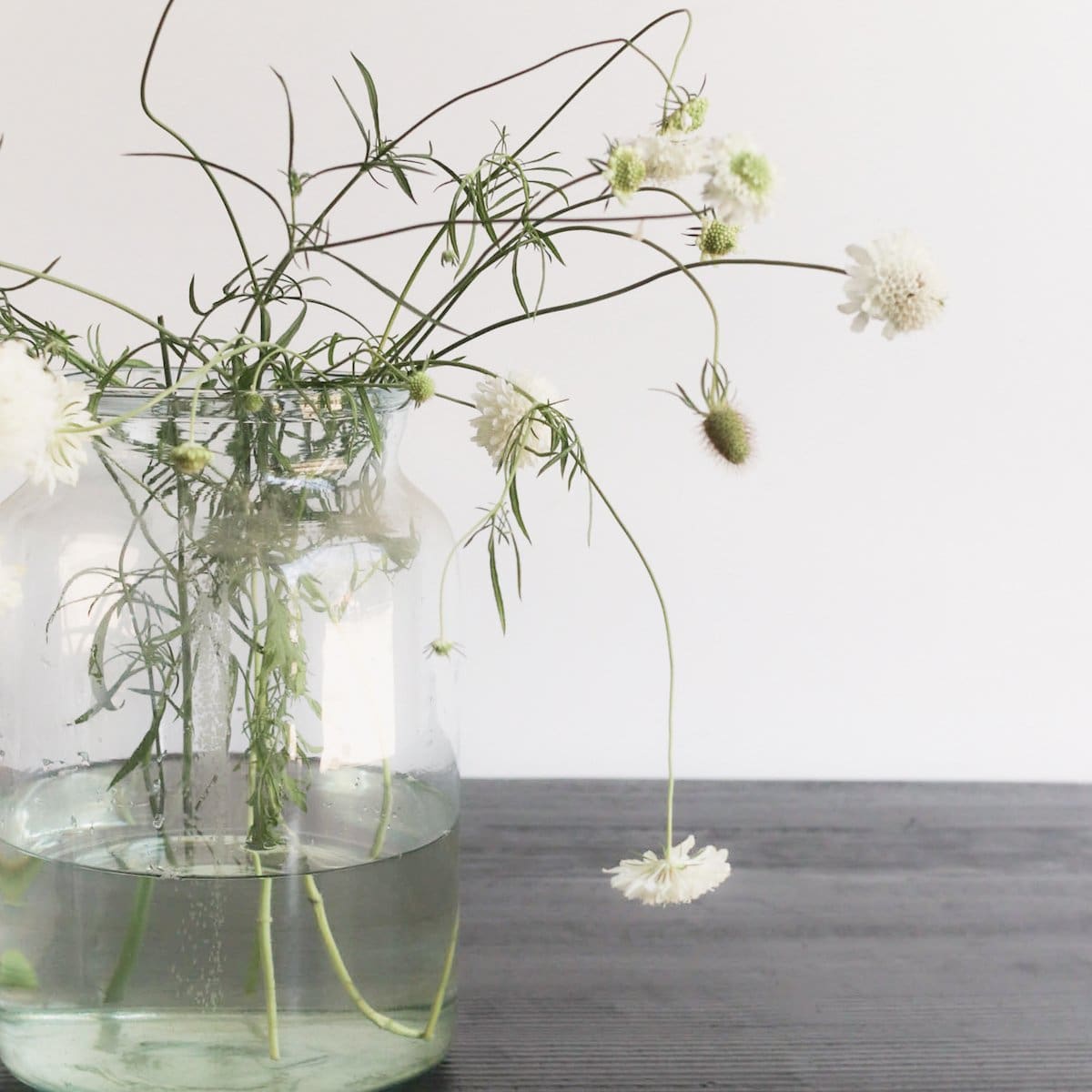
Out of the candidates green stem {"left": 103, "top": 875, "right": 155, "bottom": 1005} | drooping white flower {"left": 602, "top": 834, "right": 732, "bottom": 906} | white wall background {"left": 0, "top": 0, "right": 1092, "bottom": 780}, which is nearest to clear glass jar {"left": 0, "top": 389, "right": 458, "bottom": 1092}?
green stem {"left": 103, "top": 875, "right": 155, "bottom": 1005}

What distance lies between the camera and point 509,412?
0.50 metres

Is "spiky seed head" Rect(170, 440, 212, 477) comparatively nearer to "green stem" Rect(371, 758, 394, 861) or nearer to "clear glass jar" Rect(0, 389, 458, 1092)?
"clear glass jar" Rect(0, 389, 458, 1092)

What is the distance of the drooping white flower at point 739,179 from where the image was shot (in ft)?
1.34

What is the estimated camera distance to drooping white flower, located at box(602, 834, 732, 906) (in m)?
0.46

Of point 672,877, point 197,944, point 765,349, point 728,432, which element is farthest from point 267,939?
point 765,349

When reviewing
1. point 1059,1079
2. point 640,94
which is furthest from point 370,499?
point 640,94

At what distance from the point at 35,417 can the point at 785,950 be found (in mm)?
518

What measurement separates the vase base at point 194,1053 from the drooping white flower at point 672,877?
13 cm

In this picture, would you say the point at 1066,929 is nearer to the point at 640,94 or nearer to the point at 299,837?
the point at 299,837

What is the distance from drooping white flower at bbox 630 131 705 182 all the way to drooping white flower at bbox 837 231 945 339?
6 centimetres

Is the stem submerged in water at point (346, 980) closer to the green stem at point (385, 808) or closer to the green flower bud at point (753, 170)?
the green stem at point (385, 808)

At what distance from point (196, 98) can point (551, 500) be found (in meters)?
0.43

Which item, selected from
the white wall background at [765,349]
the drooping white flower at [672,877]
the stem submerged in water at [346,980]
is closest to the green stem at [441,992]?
the stem submerged in water at [346,980]

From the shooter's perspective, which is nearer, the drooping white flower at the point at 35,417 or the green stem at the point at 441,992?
the drooping white flower at the point at 35,417
